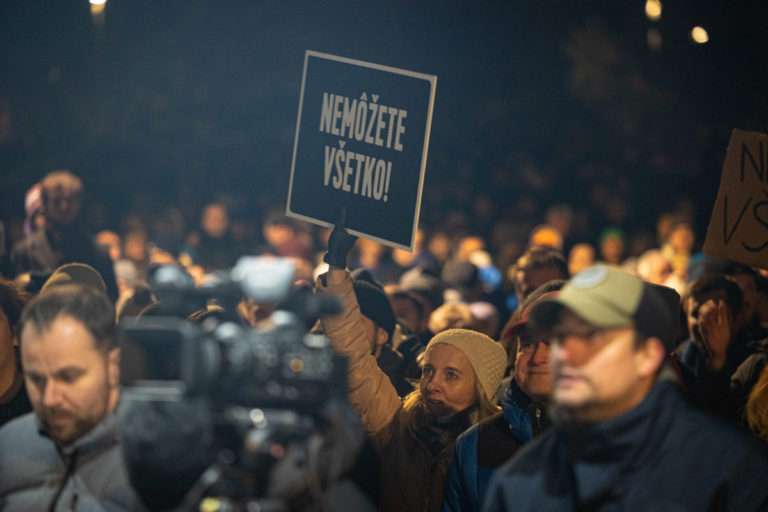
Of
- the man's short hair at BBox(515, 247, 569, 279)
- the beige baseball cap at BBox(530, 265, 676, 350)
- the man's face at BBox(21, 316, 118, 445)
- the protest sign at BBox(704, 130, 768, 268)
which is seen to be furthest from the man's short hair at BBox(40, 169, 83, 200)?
the beige baseball cap at BBox(530, 265, 676, 350)

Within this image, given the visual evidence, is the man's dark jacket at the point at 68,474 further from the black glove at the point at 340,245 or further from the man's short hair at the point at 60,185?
the man's short hair at the point at 60,185

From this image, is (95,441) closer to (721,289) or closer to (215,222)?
(721,289)

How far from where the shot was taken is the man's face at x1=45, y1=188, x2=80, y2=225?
1122cm

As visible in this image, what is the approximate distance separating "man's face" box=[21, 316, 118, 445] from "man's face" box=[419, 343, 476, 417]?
1739 mm

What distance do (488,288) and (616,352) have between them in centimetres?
954

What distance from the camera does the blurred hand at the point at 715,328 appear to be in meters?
8.64

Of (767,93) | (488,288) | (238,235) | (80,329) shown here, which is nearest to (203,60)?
(238,235)

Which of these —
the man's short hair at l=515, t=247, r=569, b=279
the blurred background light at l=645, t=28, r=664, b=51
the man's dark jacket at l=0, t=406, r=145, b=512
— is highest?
A: the blurred background light at l=645, t=28, r=664, b=51

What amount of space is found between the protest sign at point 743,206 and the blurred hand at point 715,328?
3.94ft

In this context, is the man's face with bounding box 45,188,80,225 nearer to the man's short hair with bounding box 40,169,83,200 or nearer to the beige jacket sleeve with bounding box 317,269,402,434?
the man's short hair with bounding box 40,169,83,200

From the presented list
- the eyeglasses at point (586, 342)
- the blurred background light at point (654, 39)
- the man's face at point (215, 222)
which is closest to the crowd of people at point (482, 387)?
the eyeglasses at point (586, 342)

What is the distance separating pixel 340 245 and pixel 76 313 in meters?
1.90

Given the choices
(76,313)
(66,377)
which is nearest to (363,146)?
(76,313)

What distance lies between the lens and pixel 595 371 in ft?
13.9
